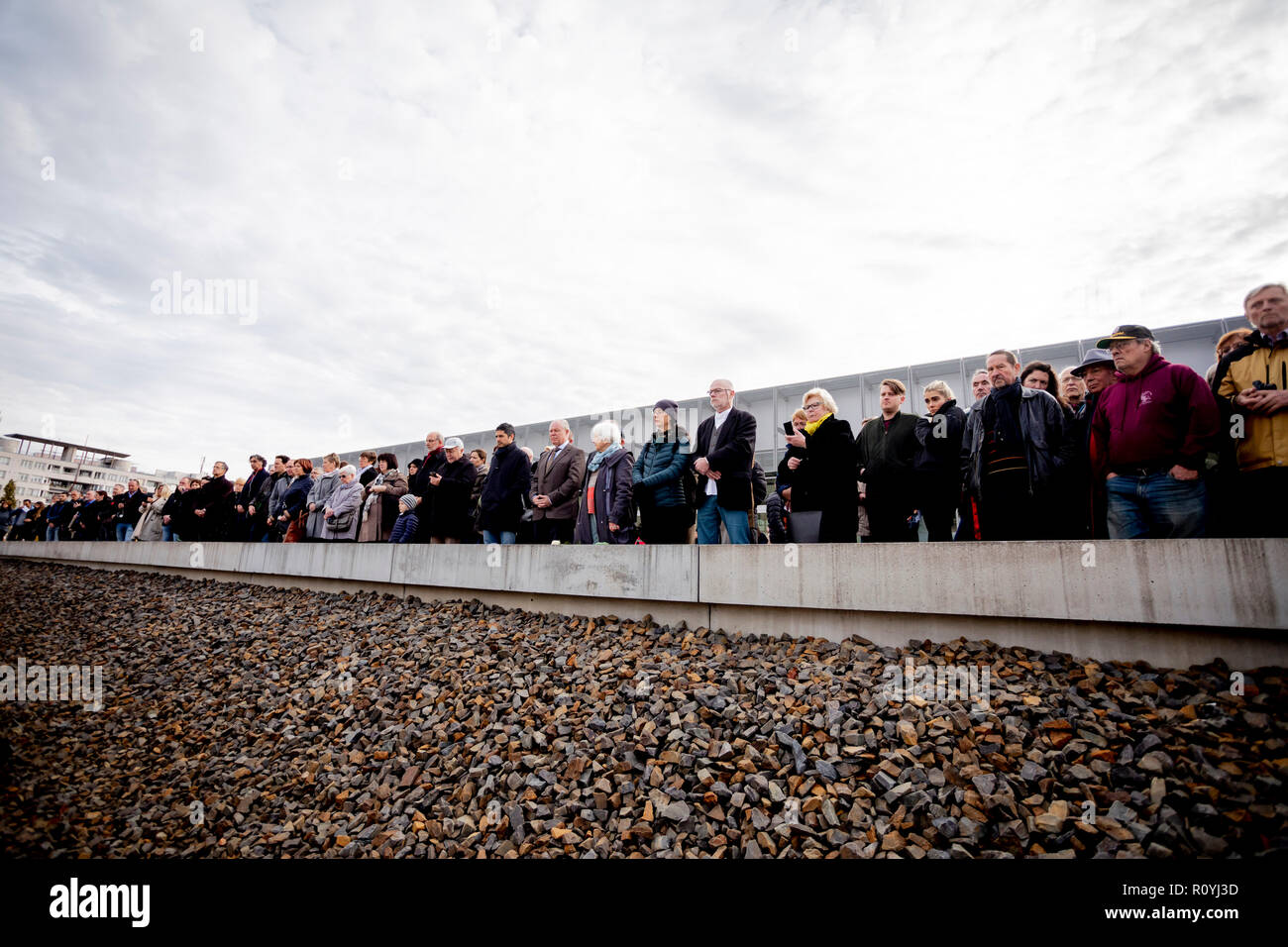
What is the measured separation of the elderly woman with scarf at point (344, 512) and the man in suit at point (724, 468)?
6.61 m

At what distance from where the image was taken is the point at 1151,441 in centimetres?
441

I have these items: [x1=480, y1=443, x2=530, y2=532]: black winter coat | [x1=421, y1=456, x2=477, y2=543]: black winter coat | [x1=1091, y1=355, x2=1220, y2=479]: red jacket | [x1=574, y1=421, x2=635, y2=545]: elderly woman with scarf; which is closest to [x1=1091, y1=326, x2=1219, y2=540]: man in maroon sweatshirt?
[x1=1091, y1=355, x2=1220, y2=479]: red jacket

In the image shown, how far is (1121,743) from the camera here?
130 inches

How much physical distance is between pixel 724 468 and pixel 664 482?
85cm

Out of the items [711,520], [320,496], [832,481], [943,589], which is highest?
[320,496]

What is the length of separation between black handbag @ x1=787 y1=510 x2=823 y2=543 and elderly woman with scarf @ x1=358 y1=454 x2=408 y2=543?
7008mm

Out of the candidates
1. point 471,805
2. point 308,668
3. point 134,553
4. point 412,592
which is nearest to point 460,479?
point 412,592

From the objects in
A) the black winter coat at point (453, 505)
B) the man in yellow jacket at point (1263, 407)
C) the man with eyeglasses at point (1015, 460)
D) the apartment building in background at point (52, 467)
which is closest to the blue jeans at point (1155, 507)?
the man in yellow jacket at point (1263, 407)

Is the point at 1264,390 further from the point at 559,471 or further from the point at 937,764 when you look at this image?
the point at 559,471

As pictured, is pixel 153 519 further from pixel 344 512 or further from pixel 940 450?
pixel 940 450

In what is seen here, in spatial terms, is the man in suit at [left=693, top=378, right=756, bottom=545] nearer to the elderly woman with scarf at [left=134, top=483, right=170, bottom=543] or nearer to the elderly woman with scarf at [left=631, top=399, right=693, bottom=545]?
the elderly woman with scarf at [left=631, top=399, right=693, bottom=545]

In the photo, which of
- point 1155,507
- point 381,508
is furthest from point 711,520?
point 381,508

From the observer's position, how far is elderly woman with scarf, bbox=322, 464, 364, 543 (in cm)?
1038
